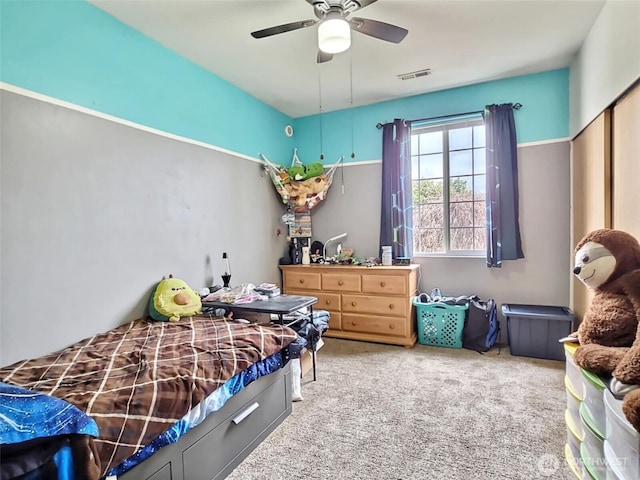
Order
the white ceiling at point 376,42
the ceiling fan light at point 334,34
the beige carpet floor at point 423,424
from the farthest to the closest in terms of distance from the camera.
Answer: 1. the white ceiling at point 376,42
2. the ceiling fan light at point 334,34
3. the beige carpet floor at point 423,424

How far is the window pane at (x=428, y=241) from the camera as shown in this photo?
3.75 m

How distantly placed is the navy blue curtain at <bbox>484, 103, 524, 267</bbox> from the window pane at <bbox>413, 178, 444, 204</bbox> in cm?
53

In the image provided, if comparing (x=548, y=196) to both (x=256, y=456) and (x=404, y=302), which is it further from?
(x=256, y=456)

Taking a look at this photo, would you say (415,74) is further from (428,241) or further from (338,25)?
(428,241)

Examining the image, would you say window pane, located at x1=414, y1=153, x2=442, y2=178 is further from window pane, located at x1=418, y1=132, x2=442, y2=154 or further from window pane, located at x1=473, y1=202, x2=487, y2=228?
window pane, located at x1=473, y1=202, x2=487, y2=228

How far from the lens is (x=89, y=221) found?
82.4 inches

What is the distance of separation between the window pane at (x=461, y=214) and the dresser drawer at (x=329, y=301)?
4.98ft

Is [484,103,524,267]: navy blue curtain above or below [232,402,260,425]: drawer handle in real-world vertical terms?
above

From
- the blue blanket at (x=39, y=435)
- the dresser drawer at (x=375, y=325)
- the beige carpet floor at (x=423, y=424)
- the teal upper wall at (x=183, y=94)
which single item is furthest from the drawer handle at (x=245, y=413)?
the teal upper wall at (x=183, y=94)

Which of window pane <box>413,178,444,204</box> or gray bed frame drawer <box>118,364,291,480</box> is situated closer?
gray bed frame drawer <box>118,364,291,480</box>

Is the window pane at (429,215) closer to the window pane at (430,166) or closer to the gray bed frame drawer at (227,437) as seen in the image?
the window pane at (430,166)

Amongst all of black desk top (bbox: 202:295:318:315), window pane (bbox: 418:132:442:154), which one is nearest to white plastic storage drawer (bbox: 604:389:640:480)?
black desk top (bbox: 202:295:318:315)

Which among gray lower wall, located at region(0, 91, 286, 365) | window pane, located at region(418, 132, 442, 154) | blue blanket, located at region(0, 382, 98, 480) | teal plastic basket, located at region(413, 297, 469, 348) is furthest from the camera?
window pane, located at region(418, 132, 442, 154)

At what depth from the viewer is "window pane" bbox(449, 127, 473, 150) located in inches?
141
